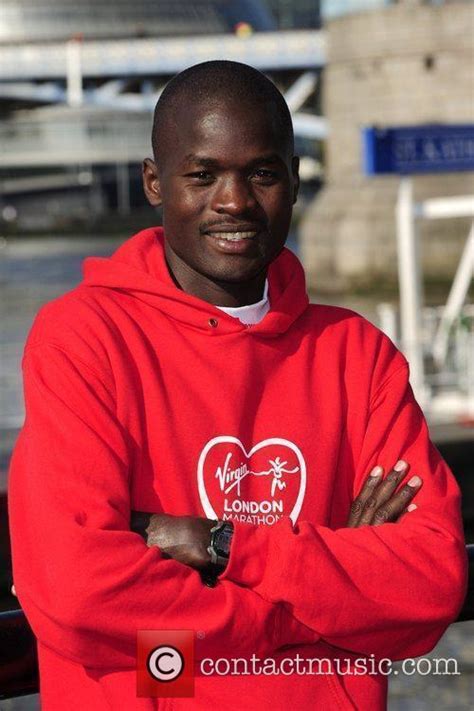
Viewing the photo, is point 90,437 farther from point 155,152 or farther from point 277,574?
point 155,152

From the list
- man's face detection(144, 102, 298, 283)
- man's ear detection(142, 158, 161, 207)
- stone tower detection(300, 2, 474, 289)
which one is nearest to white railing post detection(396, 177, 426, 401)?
man's ear detection(142, 158, 161, 207)

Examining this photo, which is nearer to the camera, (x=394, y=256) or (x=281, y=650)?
(x=281, y=650)

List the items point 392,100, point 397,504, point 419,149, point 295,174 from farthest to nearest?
1. point 392,100
2. point 419,149
3. point 295,174
4. point 397,504

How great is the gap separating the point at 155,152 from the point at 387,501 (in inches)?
21.2

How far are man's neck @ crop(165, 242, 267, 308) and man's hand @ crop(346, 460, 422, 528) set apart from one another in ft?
0.94

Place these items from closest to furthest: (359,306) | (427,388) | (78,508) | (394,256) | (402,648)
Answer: (78,508)
(402,648)
(427,388)
(359,306)
(394,256)

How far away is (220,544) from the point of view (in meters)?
1.85

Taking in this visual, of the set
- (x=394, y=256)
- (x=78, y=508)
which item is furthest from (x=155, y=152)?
(x=394, y=256)

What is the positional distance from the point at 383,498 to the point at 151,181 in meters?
0.53

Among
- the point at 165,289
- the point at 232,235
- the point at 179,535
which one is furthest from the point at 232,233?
the point at 179,535

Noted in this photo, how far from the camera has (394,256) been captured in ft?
100

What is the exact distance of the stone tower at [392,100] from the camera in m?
30.4

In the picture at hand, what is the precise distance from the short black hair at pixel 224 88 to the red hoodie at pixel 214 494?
0.23 meters

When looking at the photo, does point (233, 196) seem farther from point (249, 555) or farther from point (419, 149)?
point (419, 149)
